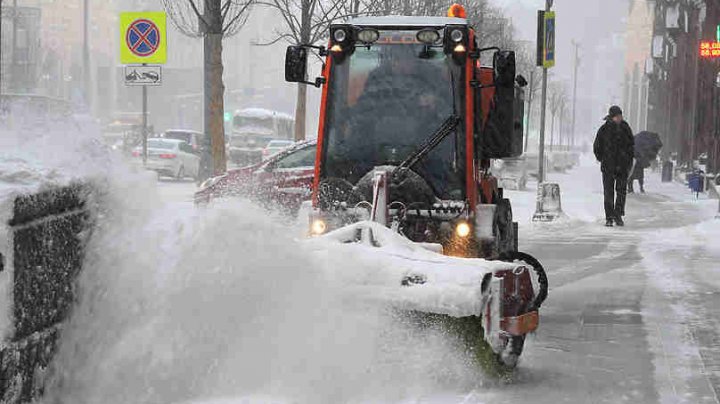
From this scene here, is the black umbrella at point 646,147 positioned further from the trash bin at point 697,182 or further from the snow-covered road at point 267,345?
the snow-covered road at point 267,345

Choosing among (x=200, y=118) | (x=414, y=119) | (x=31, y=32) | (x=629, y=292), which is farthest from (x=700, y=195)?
(x=200, y=118)

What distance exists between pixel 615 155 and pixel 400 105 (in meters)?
10.7

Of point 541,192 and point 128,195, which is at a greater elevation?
point 128,195

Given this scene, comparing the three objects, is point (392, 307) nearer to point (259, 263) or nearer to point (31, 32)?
point (259, 263)

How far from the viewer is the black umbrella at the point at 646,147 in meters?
33.4

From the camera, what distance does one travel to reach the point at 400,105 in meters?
9.34

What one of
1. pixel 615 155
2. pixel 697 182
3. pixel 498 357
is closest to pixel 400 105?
pixel 498 357

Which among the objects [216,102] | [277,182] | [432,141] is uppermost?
[432,141]

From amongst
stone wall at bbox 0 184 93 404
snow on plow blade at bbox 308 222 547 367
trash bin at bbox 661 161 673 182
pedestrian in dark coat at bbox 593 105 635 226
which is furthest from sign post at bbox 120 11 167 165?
trash bin at bbox 661 161 673 182

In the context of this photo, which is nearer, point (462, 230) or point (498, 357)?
point (498, 357)

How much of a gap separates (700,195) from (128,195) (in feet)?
93.8

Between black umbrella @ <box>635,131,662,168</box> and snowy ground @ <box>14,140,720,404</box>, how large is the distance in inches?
982

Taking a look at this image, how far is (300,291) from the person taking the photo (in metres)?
6.40

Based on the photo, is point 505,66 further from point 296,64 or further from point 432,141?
point 296,64
